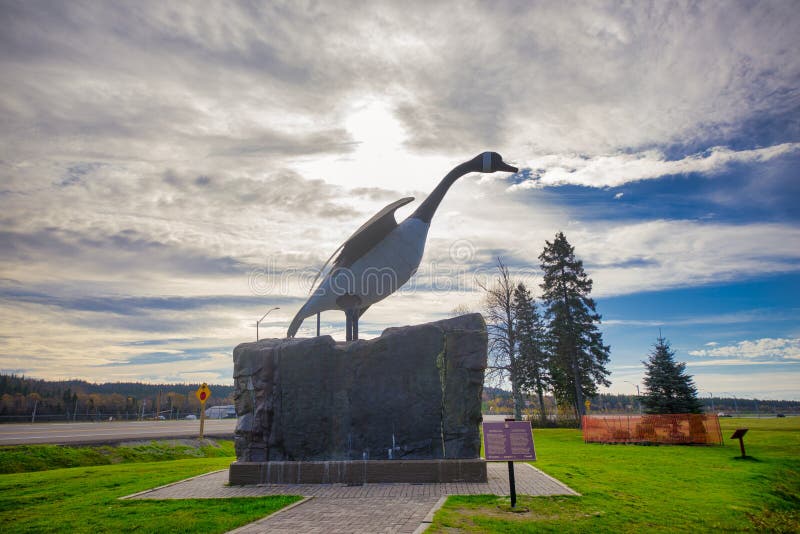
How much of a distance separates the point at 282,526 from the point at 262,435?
4.25 m

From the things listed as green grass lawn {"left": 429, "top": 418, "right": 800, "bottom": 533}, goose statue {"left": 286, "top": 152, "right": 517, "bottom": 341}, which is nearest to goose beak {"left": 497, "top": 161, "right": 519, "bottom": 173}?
goose statue {"left": 286, "top": 152, "right": 517, "bottom": 341}

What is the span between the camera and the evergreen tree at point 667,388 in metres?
24.2

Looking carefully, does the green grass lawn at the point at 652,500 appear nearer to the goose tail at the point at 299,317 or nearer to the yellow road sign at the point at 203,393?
the goose tail at the point at 299,317

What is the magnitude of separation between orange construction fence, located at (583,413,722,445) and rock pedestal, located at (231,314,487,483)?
13734 millimetres

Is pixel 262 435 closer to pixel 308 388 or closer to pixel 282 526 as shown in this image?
pixel 308 388

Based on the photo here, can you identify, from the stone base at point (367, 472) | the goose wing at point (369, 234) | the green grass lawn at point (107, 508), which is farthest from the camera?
the goose wing at point (369, 234)

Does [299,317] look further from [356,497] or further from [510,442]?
[510,442]

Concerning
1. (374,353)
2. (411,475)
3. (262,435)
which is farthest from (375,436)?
(262,435)

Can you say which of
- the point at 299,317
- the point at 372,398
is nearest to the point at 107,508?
the point at 372,398

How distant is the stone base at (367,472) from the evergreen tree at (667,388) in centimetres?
1856

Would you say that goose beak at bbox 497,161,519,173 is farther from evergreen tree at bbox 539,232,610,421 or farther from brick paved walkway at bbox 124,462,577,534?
evergreen tree at bbox 539,232,610,421

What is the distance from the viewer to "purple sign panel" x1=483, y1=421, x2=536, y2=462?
8430 millimetres

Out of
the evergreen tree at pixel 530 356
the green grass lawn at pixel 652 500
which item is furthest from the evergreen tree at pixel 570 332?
the green grass lawn at pixel 652 500

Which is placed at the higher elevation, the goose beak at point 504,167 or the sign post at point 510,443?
the goose beak at point 504,167
